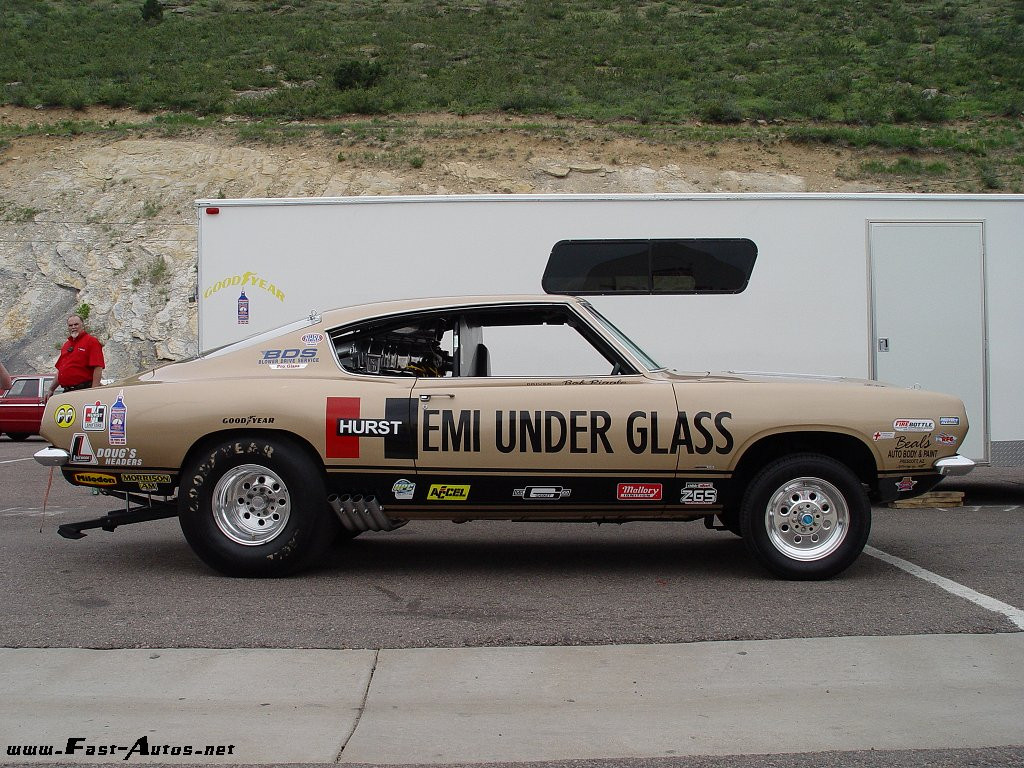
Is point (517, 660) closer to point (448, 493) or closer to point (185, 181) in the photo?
point (448, 493)

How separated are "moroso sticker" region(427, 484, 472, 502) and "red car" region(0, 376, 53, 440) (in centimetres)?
1678

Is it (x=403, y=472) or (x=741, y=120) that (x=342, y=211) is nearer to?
(x=403, y=472)

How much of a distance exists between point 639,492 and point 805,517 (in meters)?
1.01

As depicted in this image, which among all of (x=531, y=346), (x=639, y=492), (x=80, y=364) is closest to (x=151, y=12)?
(x=80, y=364)

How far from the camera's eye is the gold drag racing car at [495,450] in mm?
5832

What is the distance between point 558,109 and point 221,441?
28.5m

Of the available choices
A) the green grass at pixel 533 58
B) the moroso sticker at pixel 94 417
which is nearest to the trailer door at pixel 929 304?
the moroso sticker at pixel 94 417

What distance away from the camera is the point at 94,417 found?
6.05 meters

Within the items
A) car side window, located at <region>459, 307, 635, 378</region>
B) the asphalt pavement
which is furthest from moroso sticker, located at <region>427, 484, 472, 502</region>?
car side window, located at <region>459, 307, 635, 378</region>

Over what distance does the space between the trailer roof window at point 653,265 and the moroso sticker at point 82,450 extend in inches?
181

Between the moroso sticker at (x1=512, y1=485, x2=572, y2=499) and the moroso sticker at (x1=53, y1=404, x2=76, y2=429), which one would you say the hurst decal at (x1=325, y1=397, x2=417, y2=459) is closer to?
the moroso sticker at (x1=512, y1=485, x2=572, y2=499)

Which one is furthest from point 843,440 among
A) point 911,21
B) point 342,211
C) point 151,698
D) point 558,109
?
point 911,21

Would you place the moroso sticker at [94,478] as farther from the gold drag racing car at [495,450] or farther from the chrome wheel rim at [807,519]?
the chrome wheel rim at [807,519]

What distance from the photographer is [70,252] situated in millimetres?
27406
